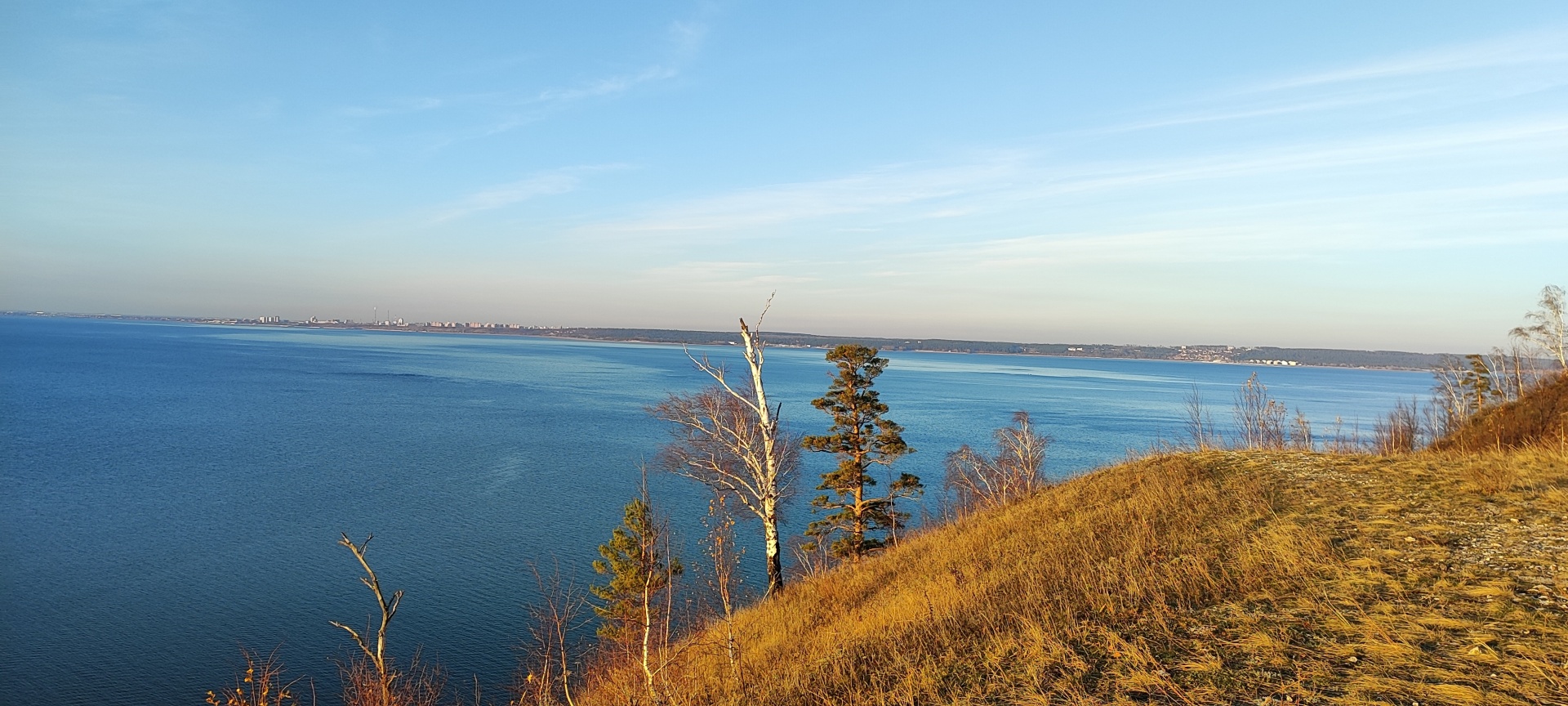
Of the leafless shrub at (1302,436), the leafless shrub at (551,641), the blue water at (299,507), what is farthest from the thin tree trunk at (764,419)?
the leafless shrub at (1302,436)

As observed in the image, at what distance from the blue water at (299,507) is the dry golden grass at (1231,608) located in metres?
17.4

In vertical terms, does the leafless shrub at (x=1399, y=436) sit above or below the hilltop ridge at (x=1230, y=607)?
below

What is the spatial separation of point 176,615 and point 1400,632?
32.9m

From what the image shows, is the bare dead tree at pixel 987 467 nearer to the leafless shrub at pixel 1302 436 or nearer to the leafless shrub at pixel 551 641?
the leafless shrub at pixel 1302 436

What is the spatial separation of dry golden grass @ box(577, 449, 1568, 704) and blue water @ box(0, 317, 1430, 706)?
57.0ft

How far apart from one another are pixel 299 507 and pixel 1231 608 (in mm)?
43601

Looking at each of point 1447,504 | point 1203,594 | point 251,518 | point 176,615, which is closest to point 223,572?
point 176,615

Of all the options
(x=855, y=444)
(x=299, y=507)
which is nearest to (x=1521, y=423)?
(x=855, y=444)

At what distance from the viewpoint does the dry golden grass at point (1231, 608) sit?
17.9ft

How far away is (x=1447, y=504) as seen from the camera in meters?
9.73

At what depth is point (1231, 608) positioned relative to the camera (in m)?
6.93

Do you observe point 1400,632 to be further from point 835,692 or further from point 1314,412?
point 1314,412

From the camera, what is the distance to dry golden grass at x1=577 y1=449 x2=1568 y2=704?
17.9ft

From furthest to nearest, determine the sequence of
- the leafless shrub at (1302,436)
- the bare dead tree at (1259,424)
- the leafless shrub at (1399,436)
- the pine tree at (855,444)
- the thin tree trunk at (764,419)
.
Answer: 1. the bare dead tree at (1259,424)
2. the leafless shrub at (1302,436)
3. the pine tree at (855,444)
4. the leafless shrub at (1399,436)
5. the thin tree trunk at (764,419)
